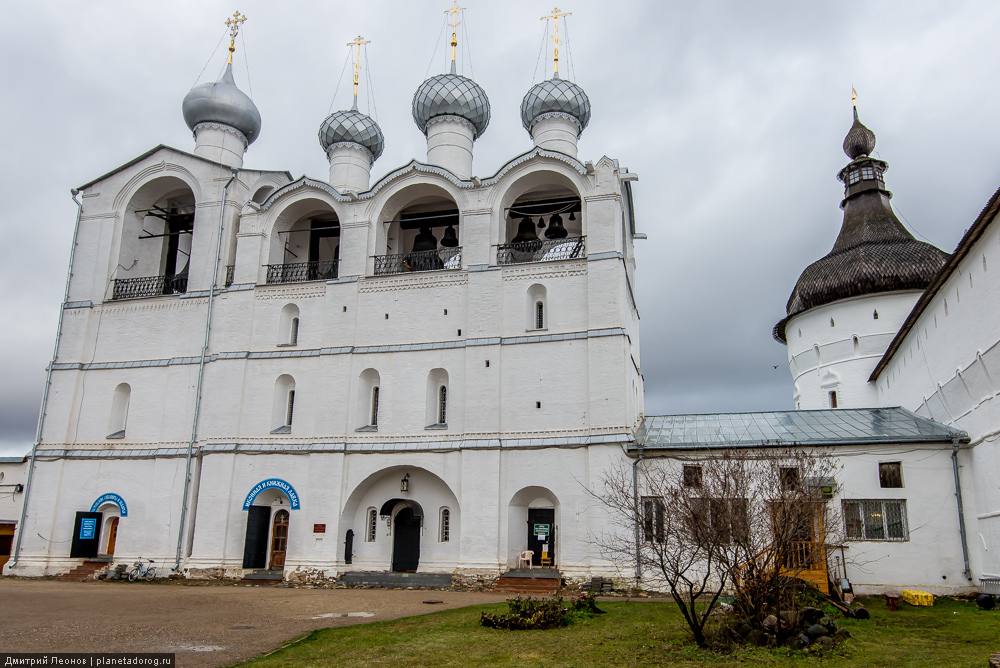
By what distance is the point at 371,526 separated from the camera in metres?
20.6

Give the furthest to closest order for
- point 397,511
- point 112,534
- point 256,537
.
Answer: point 112,534 < point 397,511 < point 256,537

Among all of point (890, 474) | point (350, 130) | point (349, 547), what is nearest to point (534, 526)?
point (349, 547)

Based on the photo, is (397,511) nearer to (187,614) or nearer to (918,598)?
(187,614)

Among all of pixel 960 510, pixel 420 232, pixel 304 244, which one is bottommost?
pixel 960 510

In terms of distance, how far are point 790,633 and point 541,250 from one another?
13893 millimetres

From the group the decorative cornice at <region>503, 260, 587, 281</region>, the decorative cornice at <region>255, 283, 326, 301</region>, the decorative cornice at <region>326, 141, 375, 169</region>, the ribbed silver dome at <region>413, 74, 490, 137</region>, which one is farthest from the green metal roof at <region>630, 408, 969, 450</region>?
the decorative cornice at <region>326, 141, 375, 169</region>

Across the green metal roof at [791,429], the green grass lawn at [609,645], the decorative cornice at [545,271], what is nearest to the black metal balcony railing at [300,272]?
the decorative cornice at [545,271]

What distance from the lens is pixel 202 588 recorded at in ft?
59.0

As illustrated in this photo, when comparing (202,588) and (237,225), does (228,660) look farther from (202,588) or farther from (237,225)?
(237,225)

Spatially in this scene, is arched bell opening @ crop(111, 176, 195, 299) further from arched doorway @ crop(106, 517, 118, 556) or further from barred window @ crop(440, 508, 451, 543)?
barred window @ crop(440, 508, 451, 543)

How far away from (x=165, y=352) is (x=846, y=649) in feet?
65.2

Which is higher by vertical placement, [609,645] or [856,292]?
[856,292]

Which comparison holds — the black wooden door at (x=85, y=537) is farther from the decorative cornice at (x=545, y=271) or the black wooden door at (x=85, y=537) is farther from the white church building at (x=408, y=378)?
the decorative cornice at (x=545, y=271)

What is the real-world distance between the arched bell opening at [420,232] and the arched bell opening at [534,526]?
6.71m
